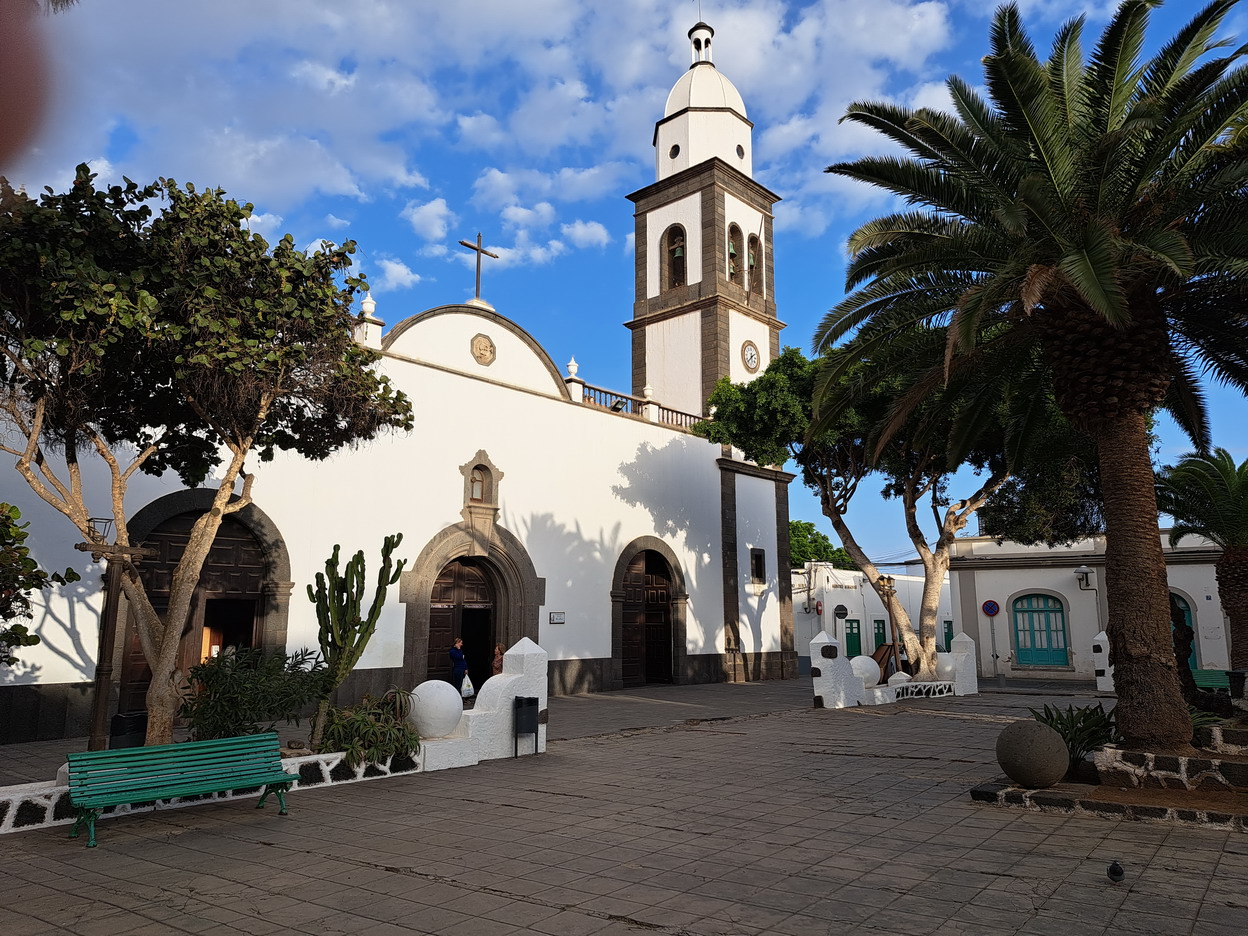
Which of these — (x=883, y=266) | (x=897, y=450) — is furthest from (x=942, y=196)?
(x=897, y=450)

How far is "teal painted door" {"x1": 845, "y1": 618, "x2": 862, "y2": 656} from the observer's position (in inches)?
1388

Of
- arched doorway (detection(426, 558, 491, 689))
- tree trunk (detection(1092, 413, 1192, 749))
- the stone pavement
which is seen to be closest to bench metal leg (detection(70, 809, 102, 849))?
the stone pavement

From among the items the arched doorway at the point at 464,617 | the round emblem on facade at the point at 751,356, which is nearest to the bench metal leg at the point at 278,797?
the arched doorway at the point at 464,617

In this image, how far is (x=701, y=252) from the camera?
88.8ft

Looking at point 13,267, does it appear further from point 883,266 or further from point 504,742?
point 883,266

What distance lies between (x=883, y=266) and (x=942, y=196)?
95 cm

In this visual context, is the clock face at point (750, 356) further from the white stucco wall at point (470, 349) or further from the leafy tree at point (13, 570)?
the leafy tree at point (13, 570)

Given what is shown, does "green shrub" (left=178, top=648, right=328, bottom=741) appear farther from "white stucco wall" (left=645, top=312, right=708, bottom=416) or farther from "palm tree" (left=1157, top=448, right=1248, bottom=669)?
"white stucco wall" (left=645, top=312, right=708, bottom=416)

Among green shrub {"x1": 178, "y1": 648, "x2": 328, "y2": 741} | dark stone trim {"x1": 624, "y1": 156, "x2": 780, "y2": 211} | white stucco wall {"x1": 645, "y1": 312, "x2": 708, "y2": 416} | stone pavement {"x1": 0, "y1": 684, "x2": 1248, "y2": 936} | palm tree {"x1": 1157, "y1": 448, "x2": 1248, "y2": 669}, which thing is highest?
dark stone trim {"x1": 624, "y1": 156, "x2": 780, "y2": 211}

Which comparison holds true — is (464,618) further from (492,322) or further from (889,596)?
(889,596)

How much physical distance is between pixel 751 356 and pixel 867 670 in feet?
38.5

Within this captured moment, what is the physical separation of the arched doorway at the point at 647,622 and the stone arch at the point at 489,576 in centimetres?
357

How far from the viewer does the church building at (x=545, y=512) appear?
13789mm

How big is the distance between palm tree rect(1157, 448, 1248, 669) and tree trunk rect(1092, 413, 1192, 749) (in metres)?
10.9
